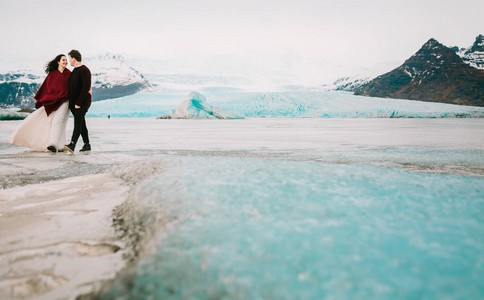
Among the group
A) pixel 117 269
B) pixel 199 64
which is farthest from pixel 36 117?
pixel 199 64

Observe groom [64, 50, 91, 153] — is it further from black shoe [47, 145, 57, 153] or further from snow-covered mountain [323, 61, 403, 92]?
snow-covered mountain [323, 61, 403, 92]

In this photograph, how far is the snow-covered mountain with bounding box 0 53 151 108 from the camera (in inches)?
4486

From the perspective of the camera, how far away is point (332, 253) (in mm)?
811

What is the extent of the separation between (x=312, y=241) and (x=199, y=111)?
19004mm

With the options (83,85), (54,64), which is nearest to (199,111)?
(54,64)

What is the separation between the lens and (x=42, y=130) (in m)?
3.93

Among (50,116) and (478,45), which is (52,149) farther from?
(478,45)

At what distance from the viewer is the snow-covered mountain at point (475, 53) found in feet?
389

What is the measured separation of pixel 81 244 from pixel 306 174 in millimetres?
1053

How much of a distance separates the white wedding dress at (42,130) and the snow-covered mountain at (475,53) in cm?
14378

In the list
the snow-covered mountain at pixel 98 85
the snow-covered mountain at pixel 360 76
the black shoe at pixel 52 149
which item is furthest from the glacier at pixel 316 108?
the snow-covered mountain at pixel 98 85

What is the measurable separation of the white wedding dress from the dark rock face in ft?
371

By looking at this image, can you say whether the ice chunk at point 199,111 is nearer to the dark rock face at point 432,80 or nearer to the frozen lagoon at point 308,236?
the frozen lagoon at point 308,236

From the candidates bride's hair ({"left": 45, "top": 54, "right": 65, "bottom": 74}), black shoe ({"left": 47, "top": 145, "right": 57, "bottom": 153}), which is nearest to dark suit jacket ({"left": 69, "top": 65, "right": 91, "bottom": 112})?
bride's hair ({"left": 45, "top": 54, "right": 65, "bottom": 74})
